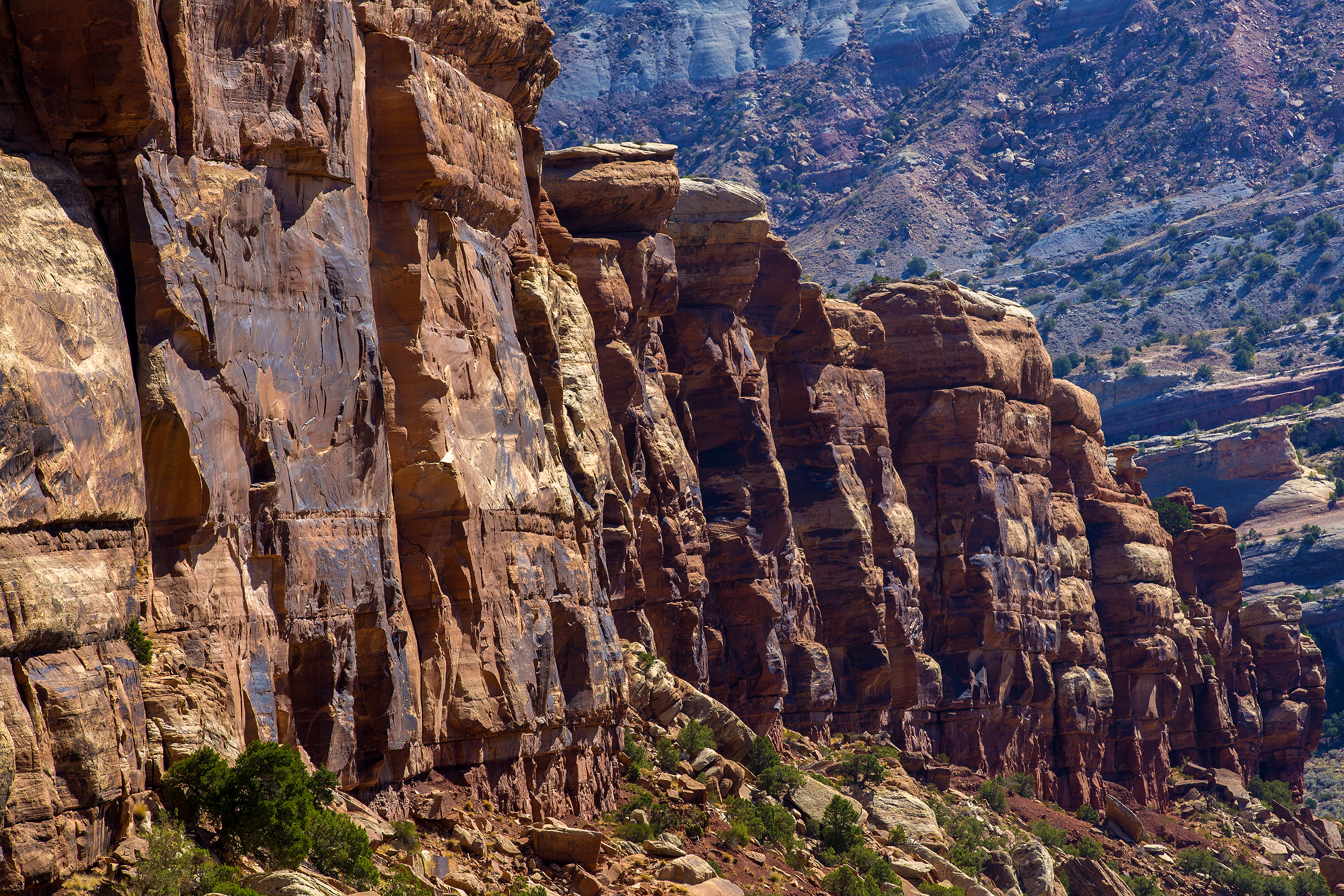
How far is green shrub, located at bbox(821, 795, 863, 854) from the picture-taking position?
45469 mm

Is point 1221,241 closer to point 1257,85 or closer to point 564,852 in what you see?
point 1257,85

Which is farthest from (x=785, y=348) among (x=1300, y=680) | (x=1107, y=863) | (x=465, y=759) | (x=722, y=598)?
(x=1300, y=680)

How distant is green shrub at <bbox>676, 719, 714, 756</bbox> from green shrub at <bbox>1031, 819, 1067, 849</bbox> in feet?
76.6

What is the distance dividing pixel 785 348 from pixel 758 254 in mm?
7257

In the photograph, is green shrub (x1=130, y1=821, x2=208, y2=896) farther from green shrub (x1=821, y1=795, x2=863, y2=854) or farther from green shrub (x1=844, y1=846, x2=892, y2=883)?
green shrub (x1=821, y1=795, x2=863, y2=854)

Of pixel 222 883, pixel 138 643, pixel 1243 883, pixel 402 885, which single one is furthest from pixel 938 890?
pixel 1243 883

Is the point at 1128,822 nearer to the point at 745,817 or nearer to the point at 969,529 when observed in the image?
the point at 969,529

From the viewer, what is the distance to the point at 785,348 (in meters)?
67.6

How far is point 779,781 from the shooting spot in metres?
47.5

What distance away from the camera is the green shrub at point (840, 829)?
4547cm

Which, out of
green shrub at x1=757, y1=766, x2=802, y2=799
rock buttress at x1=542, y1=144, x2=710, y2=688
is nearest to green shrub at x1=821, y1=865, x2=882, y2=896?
green shrub at x1=757, y1=766, x2=802, y2=799

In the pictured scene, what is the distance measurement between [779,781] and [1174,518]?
54.4 metres

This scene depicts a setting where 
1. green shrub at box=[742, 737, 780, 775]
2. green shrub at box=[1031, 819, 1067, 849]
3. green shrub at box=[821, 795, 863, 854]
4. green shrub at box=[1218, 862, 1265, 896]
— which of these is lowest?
green shrub at box=[1218, 862, 1265, 896]

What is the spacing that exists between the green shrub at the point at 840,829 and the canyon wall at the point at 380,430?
7043 mm
